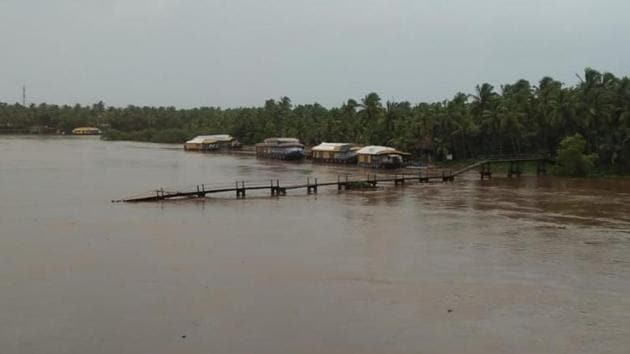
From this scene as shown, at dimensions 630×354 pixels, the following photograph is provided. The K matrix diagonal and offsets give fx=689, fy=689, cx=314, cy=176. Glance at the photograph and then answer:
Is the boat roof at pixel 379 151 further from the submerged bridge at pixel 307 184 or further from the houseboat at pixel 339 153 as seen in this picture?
the submerged bridge at pixel 307 184

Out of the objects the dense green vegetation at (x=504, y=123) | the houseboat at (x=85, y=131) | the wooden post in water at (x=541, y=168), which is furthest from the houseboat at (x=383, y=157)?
the houseboat at (x=85, y=131)

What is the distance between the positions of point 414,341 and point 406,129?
50.2m

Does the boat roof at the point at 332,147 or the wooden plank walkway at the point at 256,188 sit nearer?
the wooden plank walkway at the point at 256,188

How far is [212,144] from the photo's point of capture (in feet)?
A: 293

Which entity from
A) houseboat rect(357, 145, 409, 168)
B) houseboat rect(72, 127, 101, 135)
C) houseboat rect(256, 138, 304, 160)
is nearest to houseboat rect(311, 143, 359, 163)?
houseboat rect(256, 138, 304, 160)

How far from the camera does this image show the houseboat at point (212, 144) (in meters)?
88.6

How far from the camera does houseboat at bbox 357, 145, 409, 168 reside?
5641 centimetres

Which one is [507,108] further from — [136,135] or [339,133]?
[136,135]

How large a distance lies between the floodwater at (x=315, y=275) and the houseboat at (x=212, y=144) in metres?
52.3

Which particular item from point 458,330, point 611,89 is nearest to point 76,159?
point 611,89

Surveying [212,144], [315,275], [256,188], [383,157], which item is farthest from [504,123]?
[212,144]

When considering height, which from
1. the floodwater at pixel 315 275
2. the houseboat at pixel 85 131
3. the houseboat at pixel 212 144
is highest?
the houseboat at pixel 85 131

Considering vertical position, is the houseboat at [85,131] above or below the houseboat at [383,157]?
above

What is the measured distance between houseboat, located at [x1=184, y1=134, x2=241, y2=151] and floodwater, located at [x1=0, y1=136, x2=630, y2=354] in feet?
172
